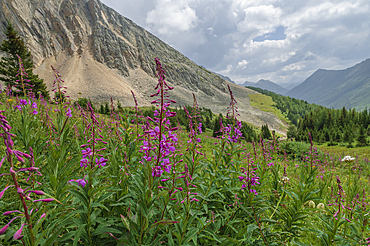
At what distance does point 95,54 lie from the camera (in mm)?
108375

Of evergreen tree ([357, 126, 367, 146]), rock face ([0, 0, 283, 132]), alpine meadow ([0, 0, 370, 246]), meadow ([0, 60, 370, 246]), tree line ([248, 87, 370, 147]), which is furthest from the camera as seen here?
rock face ([0, 0, 283, 132])

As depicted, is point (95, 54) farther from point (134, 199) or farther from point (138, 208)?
point (138, 208)

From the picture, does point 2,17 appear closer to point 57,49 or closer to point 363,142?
point 57,49

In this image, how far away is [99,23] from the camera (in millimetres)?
119438

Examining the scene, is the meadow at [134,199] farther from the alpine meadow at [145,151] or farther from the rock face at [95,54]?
the rock face at [95,54]

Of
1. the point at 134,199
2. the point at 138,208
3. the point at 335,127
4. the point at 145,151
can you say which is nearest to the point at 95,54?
the point at 335,127

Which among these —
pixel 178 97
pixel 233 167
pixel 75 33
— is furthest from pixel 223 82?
pixel 233 167

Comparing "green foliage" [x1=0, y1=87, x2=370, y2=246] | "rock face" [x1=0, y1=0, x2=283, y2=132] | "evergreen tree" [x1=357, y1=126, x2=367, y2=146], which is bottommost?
"evergreen tree" [x1=357, y1=126, x2=367, y2=146]

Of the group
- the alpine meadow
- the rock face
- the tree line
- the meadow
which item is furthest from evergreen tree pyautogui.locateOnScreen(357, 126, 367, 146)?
the rock face

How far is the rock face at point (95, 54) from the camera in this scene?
84.5 metres

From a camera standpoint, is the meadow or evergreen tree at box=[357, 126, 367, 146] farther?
evergreen tree at box=[357, 126, 367, 146]

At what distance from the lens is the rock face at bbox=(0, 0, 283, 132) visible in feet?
277

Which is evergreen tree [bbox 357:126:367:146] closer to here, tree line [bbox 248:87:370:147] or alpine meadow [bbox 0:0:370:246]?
tree line [bbox 248:87:370:147]

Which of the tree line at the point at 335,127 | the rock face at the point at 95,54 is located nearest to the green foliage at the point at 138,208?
the tree line at the point at 335,127
